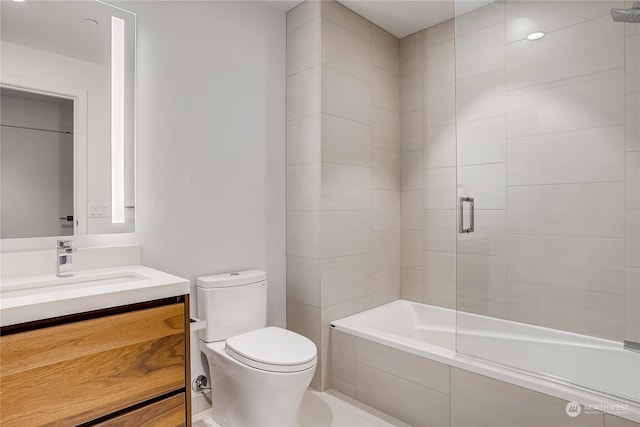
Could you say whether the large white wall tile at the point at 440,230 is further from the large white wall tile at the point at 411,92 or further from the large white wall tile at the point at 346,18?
the large white wall tile at the point at 346,18

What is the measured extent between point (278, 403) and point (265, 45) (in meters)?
2.13

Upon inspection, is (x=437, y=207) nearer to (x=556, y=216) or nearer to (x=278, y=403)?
(x=556, y=216)

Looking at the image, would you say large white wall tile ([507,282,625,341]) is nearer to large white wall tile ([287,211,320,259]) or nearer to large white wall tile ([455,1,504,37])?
large white wall tile ([287,211,320,259])

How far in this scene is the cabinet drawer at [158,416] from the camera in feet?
4.22

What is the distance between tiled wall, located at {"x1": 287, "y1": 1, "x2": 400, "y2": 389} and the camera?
2.35 meters

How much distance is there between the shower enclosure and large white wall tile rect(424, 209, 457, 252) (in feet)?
1.86

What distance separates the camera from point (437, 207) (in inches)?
108

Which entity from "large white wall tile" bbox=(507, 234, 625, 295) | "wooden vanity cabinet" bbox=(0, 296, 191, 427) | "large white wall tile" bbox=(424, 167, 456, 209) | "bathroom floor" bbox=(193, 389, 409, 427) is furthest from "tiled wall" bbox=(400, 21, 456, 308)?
"wooden vanity cabinet" bbox=(0, 296, 191, 427)

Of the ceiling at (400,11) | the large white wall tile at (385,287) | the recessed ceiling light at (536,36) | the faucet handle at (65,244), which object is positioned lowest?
the large white wall tile at (385,287)

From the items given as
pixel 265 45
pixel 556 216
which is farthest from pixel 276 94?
pixel 556 216

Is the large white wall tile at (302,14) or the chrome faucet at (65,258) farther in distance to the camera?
the large white wall tile at (302,14)

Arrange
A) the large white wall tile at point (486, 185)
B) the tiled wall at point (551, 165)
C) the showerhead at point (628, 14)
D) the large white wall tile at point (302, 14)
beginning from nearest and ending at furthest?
the showerhead at point (628, 14) < the tiled wall at point (551, 165) < the large white wall tile at point (486, 185) < the large white wall tile at point (302, 14)

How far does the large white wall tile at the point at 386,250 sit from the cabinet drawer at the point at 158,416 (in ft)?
5.30

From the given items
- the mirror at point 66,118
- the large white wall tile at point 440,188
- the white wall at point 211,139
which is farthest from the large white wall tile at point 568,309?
the mirror at point 66,118
